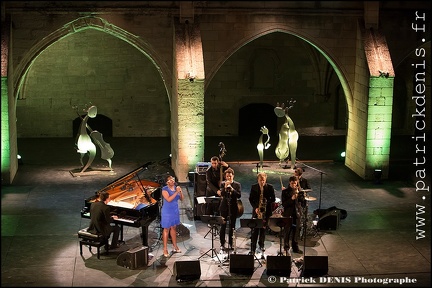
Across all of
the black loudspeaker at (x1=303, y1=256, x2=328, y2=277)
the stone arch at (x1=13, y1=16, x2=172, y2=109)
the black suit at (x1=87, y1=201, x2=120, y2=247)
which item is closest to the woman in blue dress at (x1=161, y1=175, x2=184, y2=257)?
the black suit at (x1=87, y1=201, x2=120, y2=247)

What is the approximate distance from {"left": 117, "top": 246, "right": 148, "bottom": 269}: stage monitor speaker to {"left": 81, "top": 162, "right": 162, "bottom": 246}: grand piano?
505 mm

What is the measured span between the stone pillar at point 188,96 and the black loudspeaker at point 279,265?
6.26 metres

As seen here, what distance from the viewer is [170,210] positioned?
15.2 meters

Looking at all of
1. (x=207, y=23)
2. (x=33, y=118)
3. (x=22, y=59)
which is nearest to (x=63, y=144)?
(x=33, y=118)

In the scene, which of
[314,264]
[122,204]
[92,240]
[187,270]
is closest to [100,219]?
[92,240]

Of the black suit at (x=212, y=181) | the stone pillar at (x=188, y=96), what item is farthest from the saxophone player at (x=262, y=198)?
the stone pillar at (x=188, y=96)

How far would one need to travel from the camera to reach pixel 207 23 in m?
20.8

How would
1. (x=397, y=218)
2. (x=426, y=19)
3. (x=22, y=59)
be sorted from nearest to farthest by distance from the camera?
(x=397, y=218), (x=22, y=59), (x=426, y=19)

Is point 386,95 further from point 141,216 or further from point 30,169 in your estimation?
point 30,169

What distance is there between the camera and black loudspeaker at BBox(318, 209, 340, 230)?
55.6ft

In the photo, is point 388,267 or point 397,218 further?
point 397,218

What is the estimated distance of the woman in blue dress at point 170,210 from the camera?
1502 cm

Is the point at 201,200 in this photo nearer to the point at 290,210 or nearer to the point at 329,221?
the point at 290,210

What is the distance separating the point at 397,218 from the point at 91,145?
8089 millimetres
